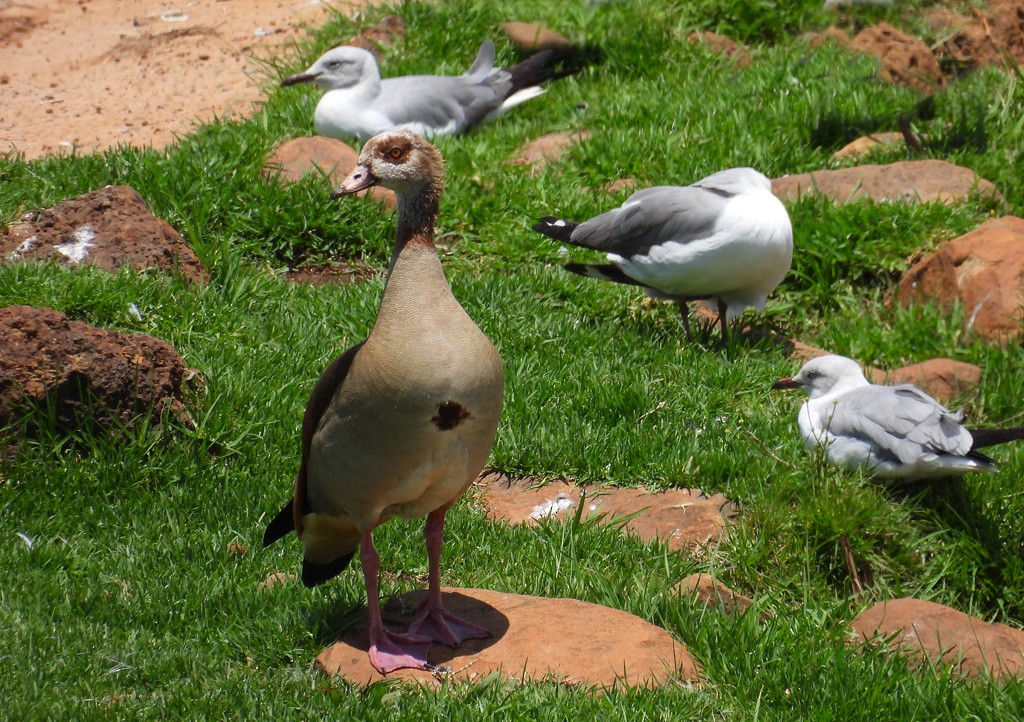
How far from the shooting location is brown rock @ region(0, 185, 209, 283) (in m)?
6.11

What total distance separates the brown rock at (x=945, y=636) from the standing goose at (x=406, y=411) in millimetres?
1414

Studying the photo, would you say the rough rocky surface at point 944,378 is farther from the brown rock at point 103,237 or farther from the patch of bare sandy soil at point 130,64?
the patch of bare sandy soil at point 130,64

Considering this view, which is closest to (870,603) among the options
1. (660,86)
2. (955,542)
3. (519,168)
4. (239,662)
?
(955,542)

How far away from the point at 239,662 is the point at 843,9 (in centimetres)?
787

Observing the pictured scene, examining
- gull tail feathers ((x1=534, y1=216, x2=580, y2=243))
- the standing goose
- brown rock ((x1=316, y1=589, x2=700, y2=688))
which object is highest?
the standing goose

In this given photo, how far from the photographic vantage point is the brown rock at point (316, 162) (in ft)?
23.8

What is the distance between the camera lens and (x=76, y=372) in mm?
4918

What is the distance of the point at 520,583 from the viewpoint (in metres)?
4.43

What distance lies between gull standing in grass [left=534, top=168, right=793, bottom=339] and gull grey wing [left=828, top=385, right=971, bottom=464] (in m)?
1.22

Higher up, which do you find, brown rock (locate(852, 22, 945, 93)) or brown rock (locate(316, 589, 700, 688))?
brown rock (locate(316, 589, 700, 688))

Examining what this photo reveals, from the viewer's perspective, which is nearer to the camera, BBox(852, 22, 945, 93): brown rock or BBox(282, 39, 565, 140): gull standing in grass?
BBox(282, 39, 565, 140): gull standing in grass

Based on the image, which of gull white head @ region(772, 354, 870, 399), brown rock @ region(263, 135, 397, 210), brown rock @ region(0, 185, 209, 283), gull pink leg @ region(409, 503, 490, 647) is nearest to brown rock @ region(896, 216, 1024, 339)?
gull white head @ region(772, 354, 870, 399)

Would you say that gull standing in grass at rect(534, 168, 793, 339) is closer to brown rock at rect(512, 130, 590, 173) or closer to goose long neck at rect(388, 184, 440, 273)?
brown rock at rect(512, 130, 590, 173)

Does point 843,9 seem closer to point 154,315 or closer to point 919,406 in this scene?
point 919,406
